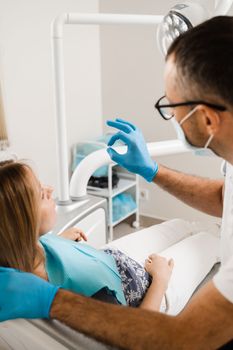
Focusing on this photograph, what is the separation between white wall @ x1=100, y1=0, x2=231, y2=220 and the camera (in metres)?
2.98

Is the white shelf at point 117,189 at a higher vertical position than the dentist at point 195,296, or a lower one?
lower

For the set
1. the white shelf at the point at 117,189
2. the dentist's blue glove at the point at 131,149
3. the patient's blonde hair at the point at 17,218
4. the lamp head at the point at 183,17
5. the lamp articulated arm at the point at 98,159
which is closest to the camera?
the patient's blonde hair at the point at 17,218

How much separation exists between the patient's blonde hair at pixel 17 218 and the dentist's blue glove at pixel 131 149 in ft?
1.15

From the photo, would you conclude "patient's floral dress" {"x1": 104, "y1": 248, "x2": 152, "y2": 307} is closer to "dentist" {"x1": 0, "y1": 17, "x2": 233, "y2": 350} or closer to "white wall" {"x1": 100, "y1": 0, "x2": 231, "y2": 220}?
"dentist" {"x1": 0, "y1": 17, "x2": 233, "y2": 350}

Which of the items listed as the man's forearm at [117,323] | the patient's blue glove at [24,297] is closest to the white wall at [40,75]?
the patient's blue glove at [24,297]

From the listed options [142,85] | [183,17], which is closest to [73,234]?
[183,17]

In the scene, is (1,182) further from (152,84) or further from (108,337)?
(152,84)

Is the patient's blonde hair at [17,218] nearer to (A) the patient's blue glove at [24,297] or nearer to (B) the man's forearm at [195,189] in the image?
(A) the patient's blue glove at [24,297]

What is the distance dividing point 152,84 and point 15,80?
1148 mm

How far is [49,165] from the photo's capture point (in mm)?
2961

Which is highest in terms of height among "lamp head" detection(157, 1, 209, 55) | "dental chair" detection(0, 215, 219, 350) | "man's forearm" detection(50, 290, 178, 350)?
"lamp head" detection(157, 1, 209, 55)

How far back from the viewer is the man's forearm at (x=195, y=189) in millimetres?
1396

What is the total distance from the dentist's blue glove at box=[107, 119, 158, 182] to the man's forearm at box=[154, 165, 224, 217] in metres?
0.12

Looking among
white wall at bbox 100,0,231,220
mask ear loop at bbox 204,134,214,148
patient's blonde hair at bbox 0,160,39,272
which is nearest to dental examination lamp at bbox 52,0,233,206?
mask ear loop at bbox 204,134,214,148
